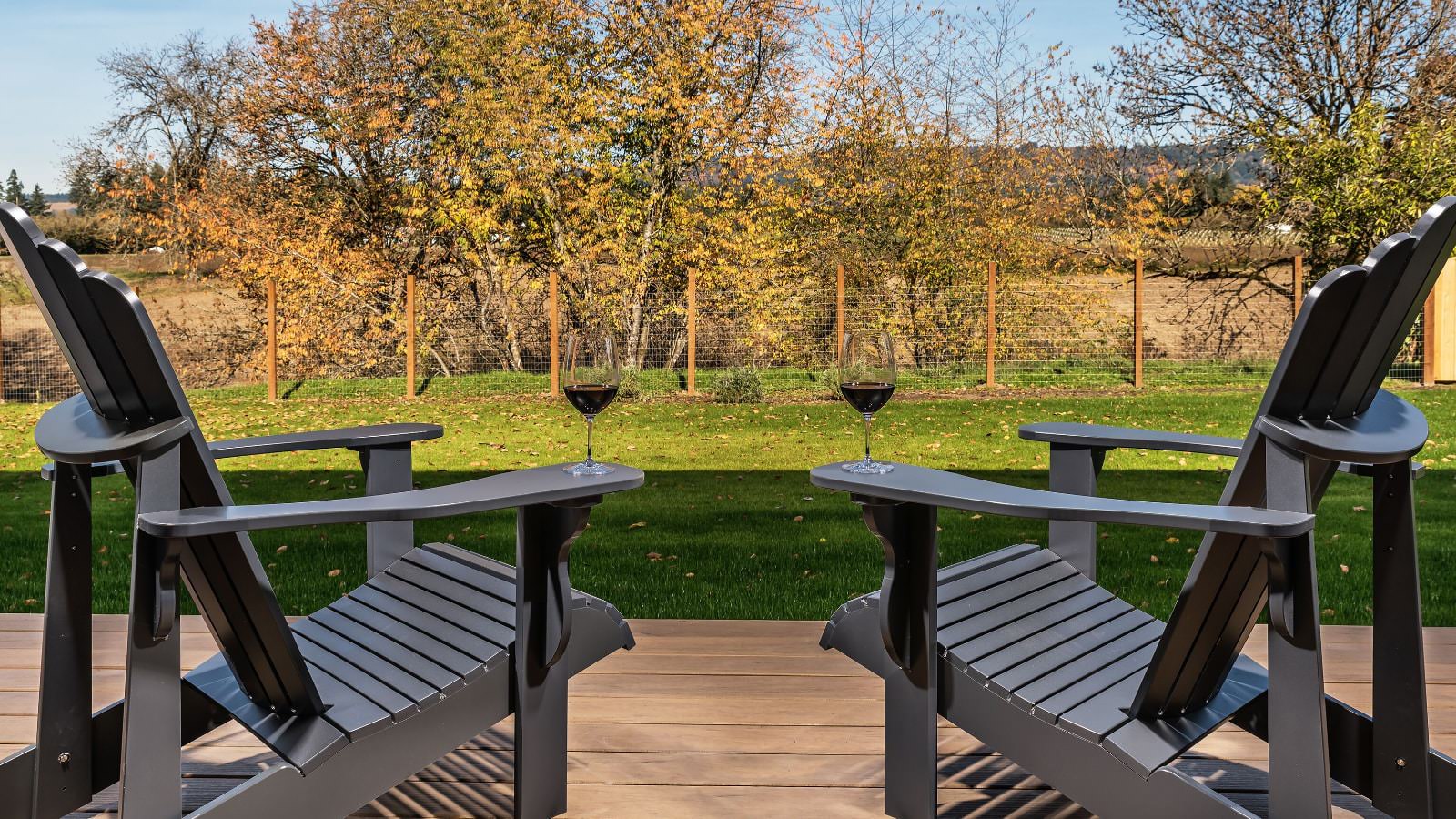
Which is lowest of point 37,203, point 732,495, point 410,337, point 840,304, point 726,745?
point 732,495

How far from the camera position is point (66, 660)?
163 cm

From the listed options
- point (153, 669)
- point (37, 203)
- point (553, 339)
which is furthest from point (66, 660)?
point (37, 203)

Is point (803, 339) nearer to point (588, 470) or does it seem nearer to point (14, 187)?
point (588, 470)

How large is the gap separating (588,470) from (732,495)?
4655 mm

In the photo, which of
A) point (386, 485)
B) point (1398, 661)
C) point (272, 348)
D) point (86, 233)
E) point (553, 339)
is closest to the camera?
point (1398, 661)

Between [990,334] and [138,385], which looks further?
[990,334]

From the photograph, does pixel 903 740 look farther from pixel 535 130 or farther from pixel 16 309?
pixel 16 309

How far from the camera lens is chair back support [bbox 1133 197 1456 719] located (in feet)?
4.42

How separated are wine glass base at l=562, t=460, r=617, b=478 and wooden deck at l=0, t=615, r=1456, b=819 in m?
0.58

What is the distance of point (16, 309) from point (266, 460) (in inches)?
330

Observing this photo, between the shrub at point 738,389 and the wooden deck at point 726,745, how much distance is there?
8322 mm

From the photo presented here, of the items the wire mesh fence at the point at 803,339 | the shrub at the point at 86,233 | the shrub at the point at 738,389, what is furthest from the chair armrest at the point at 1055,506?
the shrub at the point at 86,233

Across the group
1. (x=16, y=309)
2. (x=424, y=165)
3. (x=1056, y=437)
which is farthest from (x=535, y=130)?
(x=1056, y=437)

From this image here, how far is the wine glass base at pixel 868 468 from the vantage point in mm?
1609
